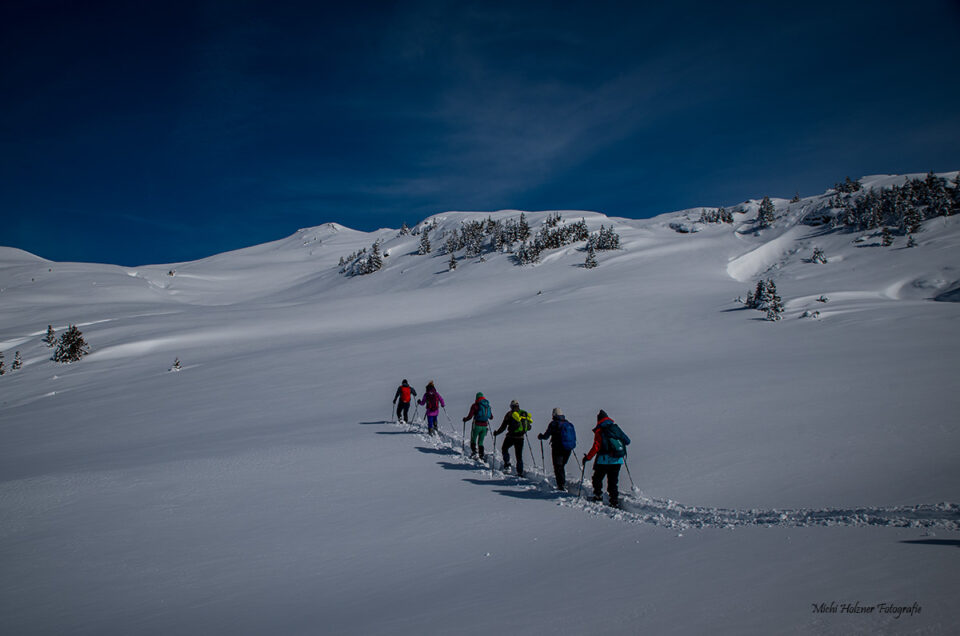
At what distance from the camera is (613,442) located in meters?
6.98

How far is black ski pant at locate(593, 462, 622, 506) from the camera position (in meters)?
6.88

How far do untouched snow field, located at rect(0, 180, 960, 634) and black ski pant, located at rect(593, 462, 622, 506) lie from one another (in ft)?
0.99

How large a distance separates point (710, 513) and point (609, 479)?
156 cm

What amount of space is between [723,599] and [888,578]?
1.24 metres

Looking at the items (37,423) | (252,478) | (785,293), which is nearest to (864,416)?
(252,478)

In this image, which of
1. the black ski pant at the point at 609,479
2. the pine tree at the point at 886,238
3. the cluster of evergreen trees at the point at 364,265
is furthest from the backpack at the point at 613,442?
the cluster of evergreen trees at the point at 364,265

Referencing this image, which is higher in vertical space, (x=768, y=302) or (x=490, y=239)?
(x=490, y=239)

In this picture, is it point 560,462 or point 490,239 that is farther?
point 490,239

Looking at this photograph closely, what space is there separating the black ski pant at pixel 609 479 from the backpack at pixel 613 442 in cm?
21

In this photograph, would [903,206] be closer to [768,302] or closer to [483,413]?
[768,302]

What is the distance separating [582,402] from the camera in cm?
1259

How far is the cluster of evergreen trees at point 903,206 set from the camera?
35.3 m

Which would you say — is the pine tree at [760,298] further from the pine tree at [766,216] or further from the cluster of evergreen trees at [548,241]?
the pine tree at [766,216]

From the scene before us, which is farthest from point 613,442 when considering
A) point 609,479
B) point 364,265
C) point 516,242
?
point 364,265
